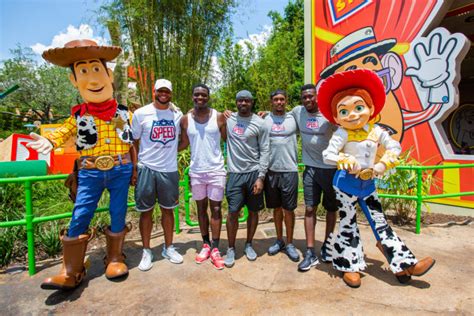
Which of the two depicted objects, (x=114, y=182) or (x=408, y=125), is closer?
(x=114, y=182)

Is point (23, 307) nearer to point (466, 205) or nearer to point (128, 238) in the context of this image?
point (128, 238)

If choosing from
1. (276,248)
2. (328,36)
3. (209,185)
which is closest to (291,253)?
(276,248)

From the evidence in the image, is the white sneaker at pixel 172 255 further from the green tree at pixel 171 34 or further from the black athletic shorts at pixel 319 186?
the green tree at pixel 171 34

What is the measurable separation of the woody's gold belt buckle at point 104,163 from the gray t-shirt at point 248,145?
1.06 meters

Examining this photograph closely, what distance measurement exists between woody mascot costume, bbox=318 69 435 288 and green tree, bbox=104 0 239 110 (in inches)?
173

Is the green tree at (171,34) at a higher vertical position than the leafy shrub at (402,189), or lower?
higher

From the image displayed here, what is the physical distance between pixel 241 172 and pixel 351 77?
1.25 m

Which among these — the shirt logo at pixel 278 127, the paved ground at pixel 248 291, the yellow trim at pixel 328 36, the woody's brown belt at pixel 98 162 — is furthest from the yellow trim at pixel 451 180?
the woody's brown belt at pixel 98 162

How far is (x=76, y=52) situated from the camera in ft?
8.41

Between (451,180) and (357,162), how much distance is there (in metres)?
3.19

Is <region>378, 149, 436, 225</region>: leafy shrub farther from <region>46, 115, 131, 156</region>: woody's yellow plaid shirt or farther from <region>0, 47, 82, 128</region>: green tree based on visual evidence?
<region>0, 47, 82, 128</region>: green tree

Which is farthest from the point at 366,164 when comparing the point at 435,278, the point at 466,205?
the point at 466,205

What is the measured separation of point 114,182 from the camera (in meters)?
2.74

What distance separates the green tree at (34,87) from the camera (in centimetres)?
1619
